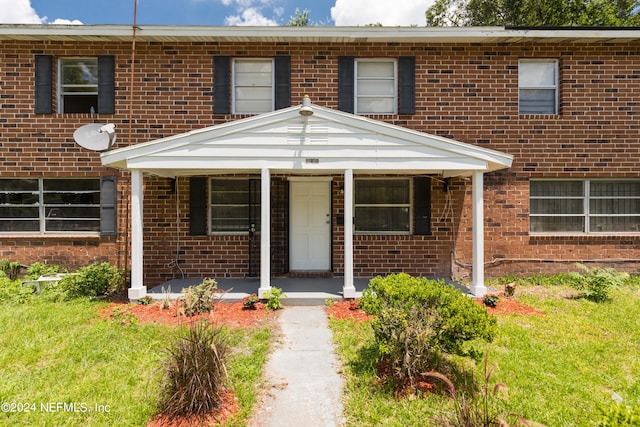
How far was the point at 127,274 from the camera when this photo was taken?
7406 mm

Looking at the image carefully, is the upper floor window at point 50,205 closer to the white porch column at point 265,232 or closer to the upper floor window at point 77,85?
the upper floor window at point 77,85

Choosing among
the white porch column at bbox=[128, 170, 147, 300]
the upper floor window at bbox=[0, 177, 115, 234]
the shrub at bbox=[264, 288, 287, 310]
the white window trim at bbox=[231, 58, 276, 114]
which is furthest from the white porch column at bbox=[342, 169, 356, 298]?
the upper floor window at bbox=[0, 177, 115, 234]

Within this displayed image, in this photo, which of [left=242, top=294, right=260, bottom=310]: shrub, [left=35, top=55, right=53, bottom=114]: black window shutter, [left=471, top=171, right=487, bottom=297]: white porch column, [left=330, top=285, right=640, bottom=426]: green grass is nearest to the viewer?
[left=330, top=285, right=640, bottom=426]: green grass

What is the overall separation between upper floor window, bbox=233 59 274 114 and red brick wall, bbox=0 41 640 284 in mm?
290

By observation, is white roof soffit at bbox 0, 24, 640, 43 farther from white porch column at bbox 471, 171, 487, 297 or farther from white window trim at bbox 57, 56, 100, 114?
white porch column at bbox 471, 171, 487, 297

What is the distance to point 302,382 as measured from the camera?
144 inches

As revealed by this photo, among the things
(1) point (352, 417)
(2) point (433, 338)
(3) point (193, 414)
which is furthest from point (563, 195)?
(3) point (193, 414)

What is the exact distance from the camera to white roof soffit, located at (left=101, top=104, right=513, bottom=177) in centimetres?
604

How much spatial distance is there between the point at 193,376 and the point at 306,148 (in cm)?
420

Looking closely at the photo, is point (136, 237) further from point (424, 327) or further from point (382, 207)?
point (424, 327)

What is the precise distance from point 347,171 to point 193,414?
4.45 meters

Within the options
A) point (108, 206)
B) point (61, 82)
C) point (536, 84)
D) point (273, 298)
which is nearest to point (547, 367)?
point (273, 298)

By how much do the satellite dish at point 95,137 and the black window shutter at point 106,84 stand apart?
1399 millimetres

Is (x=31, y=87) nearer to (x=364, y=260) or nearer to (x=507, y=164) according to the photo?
(x=364, y=260)
